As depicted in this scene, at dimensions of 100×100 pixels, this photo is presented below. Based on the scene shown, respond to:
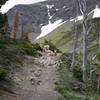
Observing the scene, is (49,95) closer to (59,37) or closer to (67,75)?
(67,75)

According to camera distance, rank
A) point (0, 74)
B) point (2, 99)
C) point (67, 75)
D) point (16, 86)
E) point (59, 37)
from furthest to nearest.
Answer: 1. point (59, 37)
2. point (67, 75)
3. point (16, 86)
4. point (0, 74)
5. point (2, 99)

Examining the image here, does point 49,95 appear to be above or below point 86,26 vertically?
below

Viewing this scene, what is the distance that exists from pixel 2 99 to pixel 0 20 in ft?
79.1

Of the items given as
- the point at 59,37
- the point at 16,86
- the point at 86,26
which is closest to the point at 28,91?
the point at 16,86

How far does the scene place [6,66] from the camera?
93.0ft

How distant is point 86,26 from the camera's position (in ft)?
101

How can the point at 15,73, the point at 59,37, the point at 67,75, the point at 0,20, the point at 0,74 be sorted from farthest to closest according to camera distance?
1. the point at 59,37
2. the point at 0,20
3. the point at 67,75
4. the point at 15,73
5. the point at 0,74

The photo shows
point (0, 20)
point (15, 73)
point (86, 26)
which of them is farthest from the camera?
point (0, 20)

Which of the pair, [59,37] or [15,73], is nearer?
[15,73]

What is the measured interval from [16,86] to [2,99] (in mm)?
5272

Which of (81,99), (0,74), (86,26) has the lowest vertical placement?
(81,99)

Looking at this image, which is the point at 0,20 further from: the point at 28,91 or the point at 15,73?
the point at 28,91

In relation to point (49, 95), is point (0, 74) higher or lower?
higher

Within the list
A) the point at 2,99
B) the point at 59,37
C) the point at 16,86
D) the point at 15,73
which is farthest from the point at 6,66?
the point at 59,37
